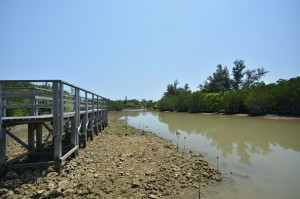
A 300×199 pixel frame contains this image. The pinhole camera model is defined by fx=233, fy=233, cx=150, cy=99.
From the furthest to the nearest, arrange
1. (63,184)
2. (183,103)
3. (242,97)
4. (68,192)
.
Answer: (183,103), (242,97), (63,184), (68,192)

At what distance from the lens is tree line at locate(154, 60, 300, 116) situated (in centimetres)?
3378

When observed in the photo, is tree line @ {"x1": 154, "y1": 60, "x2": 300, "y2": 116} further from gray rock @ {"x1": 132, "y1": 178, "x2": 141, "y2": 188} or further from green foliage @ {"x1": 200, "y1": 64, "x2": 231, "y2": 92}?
gray rock @ {"x1": 132, "y1": 178, "x2": 141, "y2": 188}

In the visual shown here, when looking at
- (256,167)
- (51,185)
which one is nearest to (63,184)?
(51,185)

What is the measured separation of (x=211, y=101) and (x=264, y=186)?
153ft

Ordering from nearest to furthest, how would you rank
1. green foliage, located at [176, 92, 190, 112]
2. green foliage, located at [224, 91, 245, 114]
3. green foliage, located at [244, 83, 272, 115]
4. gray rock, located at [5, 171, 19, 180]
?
gray rock, located at [5, 171, 19, 180] → green foliage, located at [244, 83, 272, 115] → green foliage, located at [224, 91, 245, 114] → green foliage, located at [176, 92, 190, 112]

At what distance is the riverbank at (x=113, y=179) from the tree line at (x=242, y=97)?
30.9 metres

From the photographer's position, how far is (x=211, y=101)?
2051 inches

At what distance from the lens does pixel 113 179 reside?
621 centimetres

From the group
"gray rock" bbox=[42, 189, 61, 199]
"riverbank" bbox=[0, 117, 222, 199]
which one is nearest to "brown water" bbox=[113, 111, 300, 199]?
"riverbank" bbox=[0, 117, 222, 199]

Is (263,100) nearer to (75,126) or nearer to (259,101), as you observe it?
(259,101)

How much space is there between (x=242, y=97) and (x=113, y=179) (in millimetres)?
39819

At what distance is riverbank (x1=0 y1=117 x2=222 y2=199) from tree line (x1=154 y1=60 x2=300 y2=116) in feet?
101

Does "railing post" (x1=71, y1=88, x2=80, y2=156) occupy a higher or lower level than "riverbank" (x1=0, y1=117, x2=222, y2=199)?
higher

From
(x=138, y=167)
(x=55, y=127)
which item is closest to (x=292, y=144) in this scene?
(x=138, y=167)
